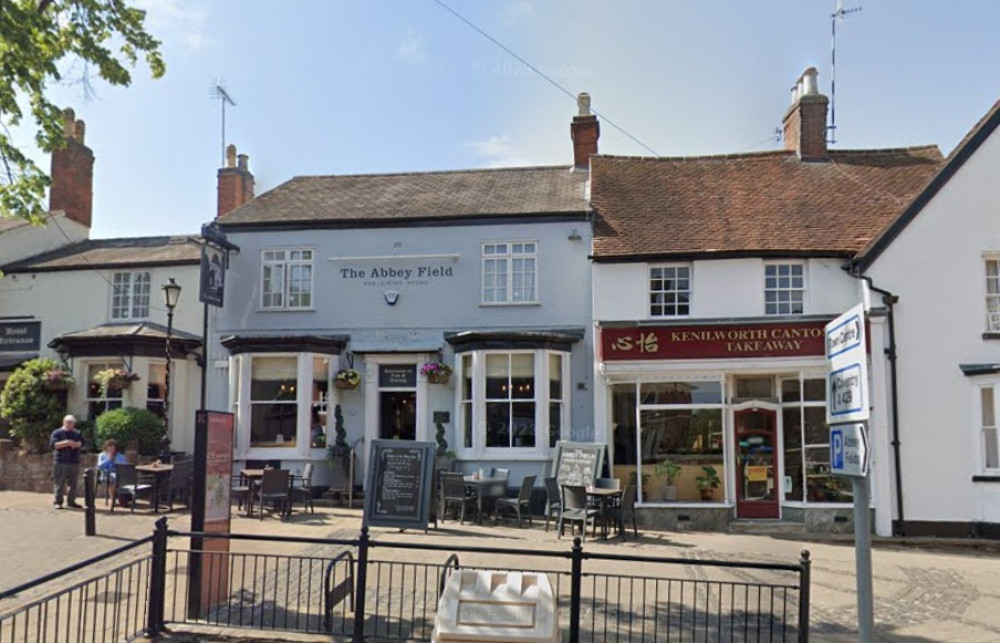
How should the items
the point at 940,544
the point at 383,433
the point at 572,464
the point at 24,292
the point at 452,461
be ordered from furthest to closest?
the point at 24,292, the point at 383,433, the point at 452,461, the point at 572,464, the point at 940,544

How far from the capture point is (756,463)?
15.7m

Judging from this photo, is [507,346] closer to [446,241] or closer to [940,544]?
[446,241]

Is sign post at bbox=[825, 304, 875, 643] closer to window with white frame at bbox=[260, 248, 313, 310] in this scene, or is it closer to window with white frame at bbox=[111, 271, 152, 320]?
window with white frame at bbox=[260, 248, 313, 310]

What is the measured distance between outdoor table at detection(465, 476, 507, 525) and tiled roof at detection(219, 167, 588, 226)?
247 inches

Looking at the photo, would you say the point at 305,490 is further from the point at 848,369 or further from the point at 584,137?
the point at 848,369

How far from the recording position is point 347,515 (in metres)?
15.3

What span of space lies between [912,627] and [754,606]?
1.69 meters

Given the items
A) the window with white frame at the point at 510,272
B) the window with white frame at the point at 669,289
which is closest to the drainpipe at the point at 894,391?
the window with white frame at the point at 669,289

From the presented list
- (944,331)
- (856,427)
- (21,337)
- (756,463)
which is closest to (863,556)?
(856,427)

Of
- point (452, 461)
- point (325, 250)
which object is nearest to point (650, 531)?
point (452, 461)

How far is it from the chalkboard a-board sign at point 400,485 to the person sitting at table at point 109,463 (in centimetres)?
665

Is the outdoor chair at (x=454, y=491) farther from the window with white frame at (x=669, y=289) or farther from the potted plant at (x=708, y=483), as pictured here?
the window with white frame at (x=669, y=289)

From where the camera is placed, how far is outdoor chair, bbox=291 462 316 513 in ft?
51.4

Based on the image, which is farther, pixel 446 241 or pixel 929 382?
pixel 446 241
